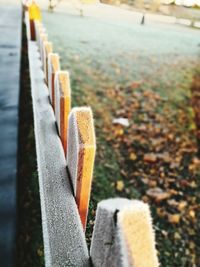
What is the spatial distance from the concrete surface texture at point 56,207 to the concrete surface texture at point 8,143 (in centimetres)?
21

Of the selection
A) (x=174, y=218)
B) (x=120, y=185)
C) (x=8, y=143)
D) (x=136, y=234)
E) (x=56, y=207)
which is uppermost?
(x=136, y=234)

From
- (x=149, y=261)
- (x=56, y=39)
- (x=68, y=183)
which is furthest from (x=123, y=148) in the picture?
(x=56, y=39)

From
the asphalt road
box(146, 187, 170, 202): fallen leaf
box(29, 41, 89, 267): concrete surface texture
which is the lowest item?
box(146, 187, 170, 202): fallen leaf

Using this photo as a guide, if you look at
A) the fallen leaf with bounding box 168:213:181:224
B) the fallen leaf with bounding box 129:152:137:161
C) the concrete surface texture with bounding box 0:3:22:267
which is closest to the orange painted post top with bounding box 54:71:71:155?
the concrete surface texture with bounding box 0:3:22:267

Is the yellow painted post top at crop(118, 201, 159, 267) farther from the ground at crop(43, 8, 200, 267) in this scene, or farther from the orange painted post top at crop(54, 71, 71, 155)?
the orange painted post top at crop(54, 71, 71, 155)

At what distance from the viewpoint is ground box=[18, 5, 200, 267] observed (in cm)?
282

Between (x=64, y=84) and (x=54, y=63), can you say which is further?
(x=54, y=63)

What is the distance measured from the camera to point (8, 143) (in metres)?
1.75

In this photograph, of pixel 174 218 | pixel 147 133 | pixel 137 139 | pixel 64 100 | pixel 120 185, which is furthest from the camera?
pixel 147 133

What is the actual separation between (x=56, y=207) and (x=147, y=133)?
3037mm

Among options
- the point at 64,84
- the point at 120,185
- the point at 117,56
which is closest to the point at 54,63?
the point at 64,84

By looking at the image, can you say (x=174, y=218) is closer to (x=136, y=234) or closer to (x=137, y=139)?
(x=137, y=139)

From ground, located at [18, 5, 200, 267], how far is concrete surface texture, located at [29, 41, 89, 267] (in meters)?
0.23

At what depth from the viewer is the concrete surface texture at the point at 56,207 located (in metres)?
0.81
